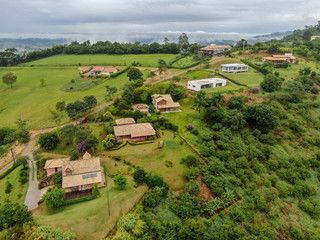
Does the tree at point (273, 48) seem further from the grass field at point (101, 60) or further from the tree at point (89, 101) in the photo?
A: the tree at point (89, 101)

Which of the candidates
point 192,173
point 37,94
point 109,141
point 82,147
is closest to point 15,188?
point 82,147

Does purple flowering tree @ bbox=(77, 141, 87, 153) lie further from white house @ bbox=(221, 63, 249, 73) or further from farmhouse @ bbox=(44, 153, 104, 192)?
white house @ bbox=(221, 63, 249, 73)

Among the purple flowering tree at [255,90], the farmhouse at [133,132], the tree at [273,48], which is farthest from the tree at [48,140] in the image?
the tree at [273,48]

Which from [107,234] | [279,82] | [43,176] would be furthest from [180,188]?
[279,82]

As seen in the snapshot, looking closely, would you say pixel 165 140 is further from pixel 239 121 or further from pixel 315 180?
pixel 315 180

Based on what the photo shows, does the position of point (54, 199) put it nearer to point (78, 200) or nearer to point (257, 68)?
point (78, 200)

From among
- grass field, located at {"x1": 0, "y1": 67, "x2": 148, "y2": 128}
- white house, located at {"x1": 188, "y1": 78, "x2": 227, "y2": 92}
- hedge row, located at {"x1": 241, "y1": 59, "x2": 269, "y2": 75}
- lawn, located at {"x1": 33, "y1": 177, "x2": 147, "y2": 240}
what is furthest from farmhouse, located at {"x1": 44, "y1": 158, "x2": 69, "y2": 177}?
hedge row, located at {"x1": 241, "y1": 59, "x2": 269, "y2": 75}

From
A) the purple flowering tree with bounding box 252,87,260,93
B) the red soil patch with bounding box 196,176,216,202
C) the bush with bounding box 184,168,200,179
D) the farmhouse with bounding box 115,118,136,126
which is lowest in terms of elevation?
the red soil patch with bounding box 196,176,216,202
